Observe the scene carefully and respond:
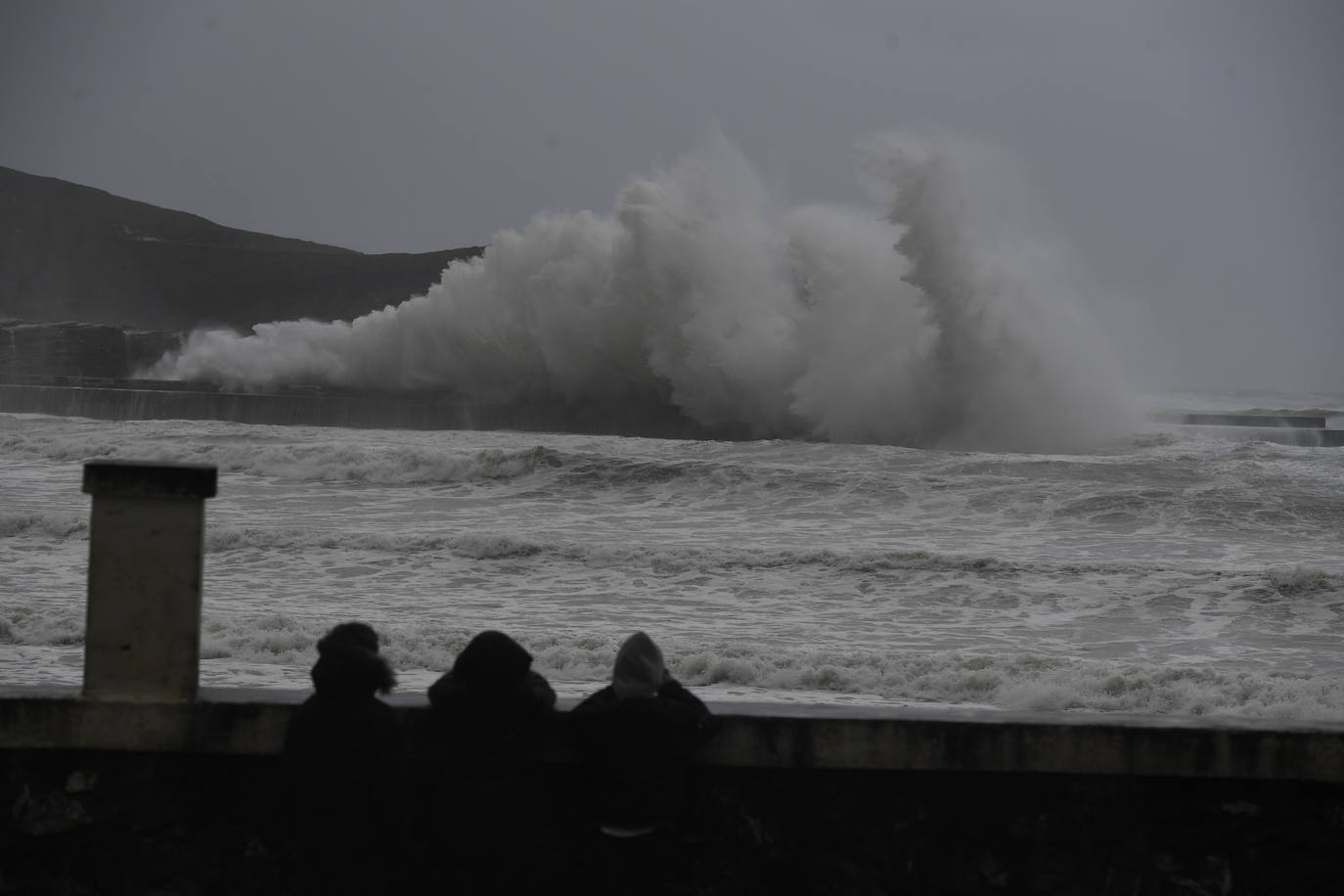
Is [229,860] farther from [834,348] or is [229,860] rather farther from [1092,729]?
[834,348]

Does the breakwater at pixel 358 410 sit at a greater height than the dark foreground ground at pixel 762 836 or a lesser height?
greater

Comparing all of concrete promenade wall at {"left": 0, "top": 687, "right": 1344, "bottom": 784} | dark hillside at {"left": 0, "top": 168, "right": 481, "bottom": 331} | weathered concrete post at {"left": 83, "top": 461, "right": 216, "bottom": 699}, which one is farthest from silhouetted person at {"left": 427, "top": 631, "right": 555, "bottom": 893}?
dark hillside at {"left": 0, "top": 168, "right": 481, "bottom": 331}

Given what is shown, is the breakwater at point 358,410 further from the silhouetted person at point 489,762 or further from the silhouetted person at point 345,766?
the silhouetted person at point 345,766

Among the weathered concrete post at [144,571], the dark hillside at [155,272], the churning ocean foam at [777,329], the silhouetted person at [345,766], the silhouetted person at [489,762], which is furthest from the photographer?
the dark hillside at [155,272]

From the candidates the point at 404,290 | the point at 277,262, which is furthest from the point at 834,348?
the point at 277,262

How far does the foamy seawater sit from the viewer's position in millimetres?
7875

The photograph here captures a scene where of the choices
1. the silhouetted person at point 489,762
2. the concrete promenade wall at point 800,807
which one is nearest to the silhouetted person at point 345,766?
the silhouetted person at point 489,762

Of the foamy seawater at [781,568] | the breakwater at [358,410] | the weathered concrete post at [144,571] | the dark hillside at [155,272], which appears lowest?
the foamy seawater at [781,568]

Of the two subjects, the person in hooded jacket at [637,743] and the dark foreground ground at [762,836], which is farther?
the dark foreground ground at [762,836]

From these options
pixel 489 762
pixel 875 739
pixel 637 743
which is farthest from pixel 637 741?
pixel 875 739

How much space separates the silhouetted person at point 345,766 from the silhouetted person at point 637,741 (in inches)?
17.4

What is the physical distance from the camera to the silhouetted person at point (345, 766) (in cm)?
283

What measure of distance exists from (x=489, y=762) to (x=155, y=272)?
11225 centimetres

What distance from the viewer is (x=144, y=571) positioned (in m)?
3.16
